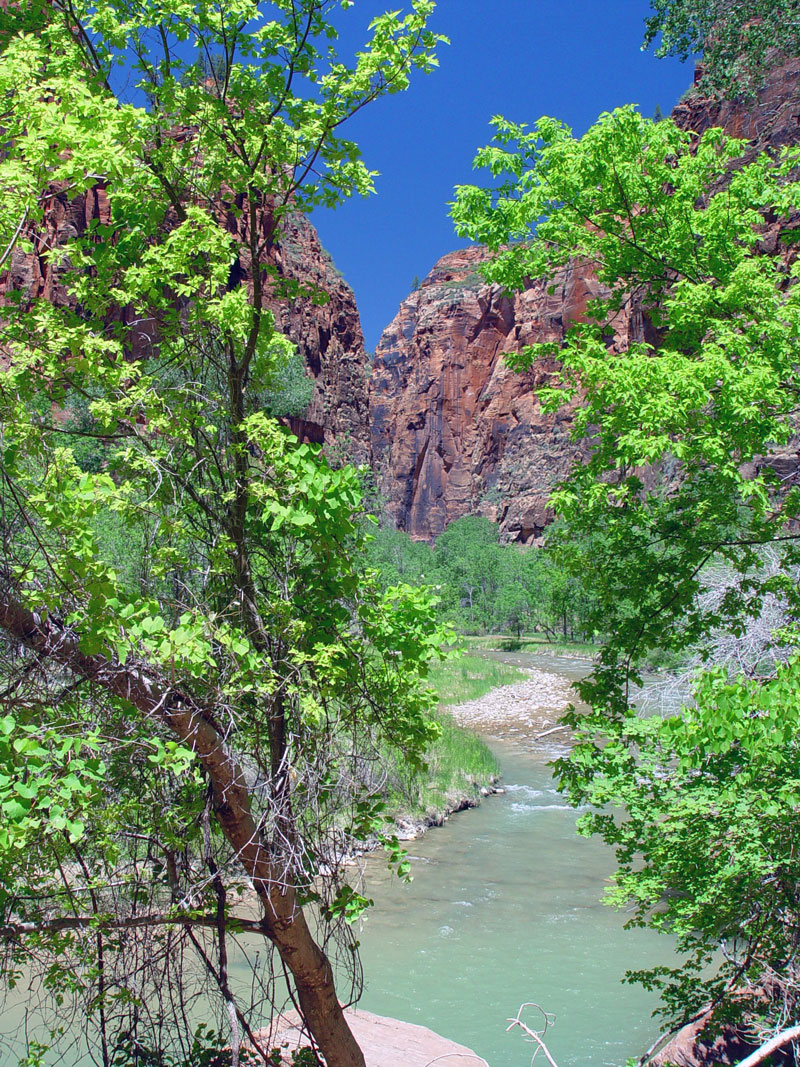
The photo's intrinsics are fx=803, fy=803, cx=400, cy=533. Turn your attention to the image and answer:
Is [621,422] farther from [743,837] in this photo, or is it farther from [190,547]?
[190,547]

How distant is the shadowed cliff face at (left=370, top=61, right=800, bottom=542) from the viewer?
9862 centimetres

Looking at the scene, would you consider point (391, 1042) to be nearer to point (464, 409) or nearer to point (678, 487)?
point (678, 487)

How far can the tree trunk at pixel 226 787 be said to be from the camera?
358 centimetres

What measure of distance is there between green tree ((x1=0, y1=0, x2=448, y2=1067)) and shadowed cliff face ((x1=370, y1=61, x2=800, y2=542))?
88.2m

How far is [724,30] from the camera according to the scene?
723 inches

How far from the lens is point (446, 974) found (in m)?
9.95

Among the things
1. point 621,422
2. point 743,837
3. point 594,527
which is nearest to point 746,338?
point 621,422

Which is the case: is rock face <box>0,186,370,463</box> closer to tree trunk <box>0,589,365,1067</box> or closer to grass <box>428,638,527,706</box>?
grass <box>428,638,527,706</box>

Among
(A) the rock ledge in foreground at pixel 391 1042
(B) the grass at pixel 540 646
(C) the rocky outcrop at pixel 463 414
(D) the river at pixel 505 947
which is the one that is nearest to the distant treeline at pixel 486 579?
(B) the grass at pixel 540 646

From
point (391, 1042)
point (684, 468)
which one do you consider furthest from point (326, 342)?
point (391, 1042)

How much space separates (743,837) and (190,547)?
417 cm

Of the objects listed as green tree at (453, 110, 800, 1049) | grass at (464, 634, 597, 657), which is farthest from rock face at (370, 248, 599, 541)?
green tree at (453, 110, 800, 1049)

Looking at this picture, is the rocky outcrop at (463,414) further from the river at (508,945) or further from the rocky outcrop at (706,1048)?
the rocky outcrop at (706,1048)

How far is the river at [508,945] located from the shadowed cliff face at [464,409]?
78910 mm
